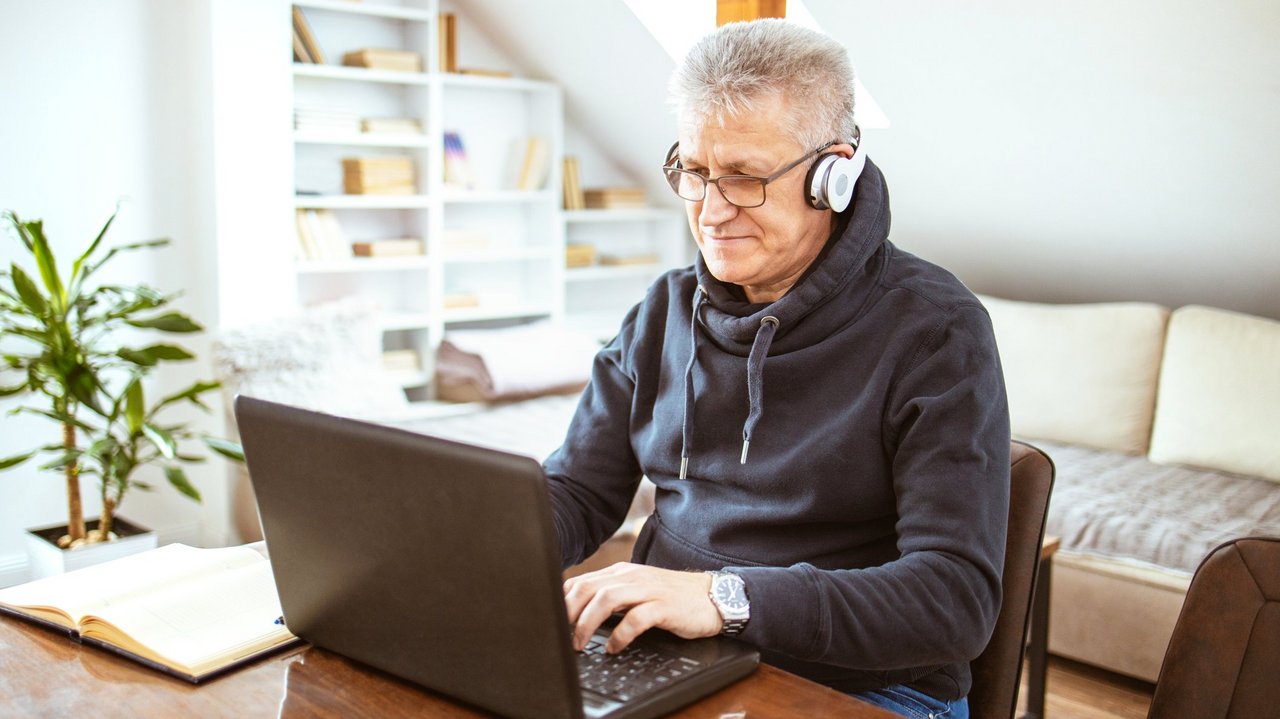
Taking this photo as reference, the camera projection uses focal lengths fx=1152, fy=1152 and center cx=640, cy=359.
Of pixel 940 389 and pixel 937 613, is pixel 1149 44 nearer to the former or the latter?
pixel 940 389

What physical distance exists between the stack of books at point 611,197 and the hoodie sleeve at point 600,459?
135 inches

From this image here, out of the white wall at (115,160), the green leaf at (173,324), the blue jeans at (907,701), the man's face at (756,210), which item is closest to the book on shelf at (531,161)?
the white wall at (115,160)

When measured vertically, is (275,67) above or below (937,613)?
above

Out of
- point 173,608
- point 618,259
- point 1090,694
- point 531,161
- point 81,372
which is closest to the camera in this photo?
point 173,608

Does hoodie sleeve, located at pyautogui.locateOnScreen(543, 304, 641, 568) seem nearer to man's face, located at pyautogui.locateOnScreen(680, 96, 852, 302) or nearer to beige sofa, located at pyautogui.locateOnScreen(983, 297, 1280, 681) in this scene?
man's face, located at pyautogui.locateOnScreen(680, 96, 852, 302)

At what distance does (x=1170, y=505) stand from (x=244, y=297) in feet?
9.68

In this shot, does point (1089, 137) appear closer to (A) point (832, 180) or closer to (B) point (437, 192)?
(B) point (437, 192)

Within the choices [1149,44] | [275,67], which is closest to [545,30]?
[275,67]

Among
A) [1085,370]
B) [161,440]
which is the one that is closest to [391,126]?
[161,440]

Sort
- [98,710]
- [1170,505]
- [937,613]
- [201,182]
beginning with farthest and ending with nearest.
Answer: [201,182] < [1170,505] < [937,613] < [98,710]

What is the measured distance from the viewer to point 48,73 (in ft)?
12.0

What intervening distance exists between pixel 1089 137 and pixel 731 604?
9.41 ft

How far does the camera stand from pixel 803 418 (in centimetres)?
138

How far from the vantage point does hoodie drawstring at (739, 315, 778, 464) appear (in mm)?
1398
